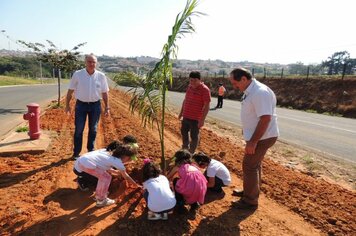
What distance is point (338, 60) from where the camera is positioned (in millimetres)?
51719

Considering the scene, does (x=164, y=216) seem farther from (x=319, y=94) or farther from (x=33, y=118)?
(x=319, y=94)

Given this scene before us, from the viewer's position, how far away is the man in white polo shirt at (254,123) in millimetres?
4129

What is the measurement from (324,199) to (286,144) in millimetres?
5004

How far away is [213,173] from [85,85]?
3.08 meters

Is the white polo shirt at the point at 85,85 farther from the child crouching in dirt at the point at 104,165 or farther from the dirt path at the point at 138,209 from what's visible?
the child crouching in dirt at the point at 104,165

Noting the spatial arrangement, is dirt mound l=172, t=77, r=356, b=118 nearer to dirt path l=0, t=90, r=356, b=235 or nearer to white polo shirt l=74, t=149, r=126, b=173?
dirt path l=0, t=90, r=356, b=235

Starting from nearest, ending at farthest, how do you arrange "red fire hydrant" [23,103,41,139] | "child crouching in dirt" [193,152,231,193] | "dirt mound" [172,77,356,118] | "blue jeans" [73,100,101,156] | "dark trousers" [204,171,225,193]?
"child crouching in dirt" [193,152,231,193], "dark trousers" [204,171,225,193], "blue jeans" [73,100,101,156], "red fire hydrant" [23,103,41,139], "dirt mound" [172,77,356,118]

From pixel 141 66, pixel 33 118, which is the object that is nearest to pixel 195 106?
pixel 141 66

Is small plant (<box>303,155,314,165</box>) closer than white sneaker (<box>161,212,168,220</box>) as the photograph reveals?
No

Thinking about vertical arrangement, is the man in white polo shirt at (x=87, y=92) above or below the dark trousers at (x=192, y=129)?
above

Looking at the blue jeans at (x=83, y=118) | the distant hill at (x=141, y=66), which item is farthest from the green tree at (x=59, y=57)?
the blue jeans at (x=83, y=118)

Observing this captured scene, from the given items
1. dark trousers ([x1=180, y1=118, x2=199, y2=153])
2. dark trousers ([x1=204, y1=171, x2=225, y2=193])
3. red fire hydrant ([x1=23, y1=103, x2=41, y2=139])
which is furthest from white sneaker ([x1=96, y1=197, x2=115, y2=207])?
red fire hydrant ([x1=23, y1=103, x2=41, y2=139])

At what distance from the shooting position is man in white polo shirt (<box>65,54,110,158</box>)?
6.44 m

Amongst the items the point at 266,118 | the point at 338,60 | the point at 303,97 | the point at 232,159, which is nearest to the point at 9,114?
the point at 232,159
